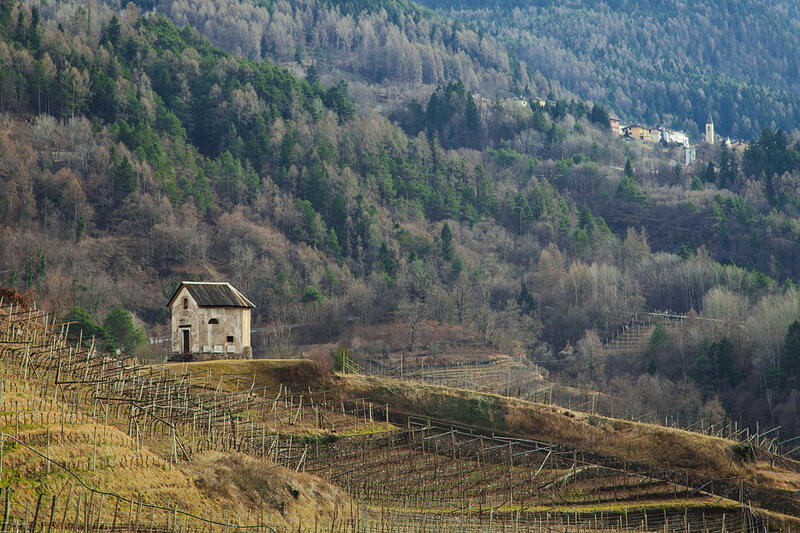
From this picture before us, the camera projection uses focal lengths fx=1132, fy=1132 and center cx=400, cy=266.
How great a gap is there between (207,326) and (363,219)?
83.5 meters

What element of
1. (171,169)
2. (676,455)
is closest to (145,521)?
(676,455)

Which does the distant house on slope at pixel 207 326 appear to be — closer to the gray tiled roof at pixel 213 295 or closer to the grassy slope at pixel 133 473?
the gray tiled roof at pixel 213 295

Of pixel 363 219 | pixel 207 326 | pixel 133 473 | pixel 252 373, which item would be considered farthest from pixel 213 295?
pixel 363 219

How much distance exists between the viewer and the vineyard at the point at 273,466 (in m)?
32.9

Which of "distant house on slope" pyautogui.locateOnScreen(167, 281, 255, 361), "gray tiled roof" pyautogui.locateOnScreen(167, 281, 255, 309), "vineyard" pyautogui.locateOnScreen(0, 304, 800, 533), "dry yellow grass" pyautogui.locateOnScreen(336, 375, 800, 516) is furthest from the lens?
"gray tiled roof" pyautogui.locateOnScreen(167, 281, 255, 309)

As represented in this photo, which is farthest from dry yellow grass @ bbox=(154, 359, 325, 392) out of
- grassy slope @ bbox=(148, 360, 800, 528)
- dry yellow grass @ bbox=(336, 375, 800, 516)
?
dry yellow grass @ bbox=(336, 375, 800, 516)

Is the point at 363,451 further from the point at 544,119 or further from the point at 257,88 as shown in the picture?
the point at 544,119

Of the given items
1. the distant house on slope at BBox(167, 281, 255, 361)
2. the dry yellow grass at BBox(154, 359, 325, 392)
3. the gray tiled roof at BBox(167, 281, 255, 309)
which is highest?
the gray tiled roof at BBox(167, 281, 255, 309)

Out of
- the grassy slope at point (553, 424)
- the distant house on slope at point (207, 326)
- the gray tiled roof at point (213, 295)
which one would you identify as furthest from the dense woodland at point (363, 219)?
the grassy slope at point (553, 424)

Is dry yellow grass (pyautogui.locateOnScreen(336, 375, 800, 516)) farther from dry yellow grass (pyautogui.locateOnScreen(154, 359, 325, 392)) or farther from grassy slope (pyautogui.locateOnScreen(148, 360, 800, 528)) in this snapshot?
dry yellow grass (pyautogui.locateOnScreen(154, 359, 325, 392))

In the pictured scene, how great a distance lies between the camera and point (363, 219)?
148375 millimetres

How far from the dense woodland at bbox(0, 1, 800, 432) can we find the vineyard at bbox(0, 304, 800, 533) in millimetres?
30833

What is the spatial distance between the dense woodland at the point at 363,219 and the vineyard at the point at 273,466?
3083cm

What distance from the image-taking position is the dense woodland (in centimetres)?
11025
